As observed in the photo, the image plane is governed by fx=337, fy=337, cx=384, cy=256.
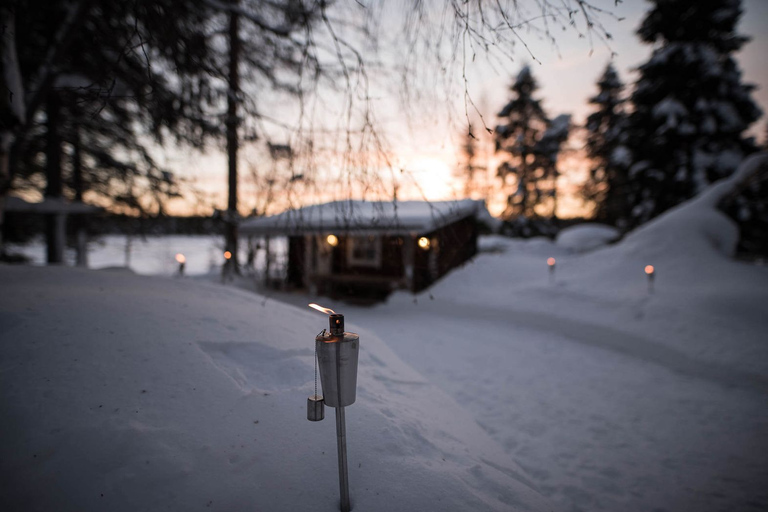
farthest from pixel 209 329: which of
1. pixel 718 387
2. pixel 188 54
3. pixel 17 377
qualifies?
pixel 718 387

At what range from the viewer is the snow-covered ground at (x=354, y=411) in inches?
72.8

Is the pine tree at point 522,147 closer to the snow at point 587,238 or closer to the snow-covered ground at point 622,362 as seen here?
the snow at point 587,238

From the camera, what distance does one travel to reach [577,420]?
466cm

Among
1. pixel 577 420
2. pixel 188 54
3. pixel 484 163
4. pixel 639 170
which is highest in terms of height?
pixel 484 163

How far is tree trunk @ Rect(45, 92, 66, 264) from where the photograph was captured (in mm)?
7664

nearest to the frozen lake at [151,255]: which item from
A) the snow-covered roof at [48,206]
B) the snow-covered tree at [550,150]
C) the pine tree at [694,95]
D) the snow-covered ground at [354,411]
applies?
the snow-covered roof at [48,206]

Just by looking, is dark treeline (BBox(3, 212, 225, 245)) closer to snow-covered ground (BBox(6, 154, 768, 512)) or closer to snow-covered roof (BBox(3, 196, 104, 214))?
snow-covered roof (BBox(3, 196, 104, 214))

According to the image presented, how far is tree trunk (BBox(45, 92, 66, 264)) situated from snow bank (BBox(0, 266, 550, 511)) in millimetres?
6331

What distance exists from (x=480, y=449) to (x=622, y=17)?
345 cm

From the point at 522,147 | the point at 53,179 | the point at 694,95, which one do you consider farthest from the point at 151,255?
the point at 694,95

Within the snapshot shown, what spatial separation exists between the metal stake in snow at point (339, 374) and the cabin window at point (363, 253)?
471 inches

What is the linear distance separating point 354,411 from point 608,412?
167 inches

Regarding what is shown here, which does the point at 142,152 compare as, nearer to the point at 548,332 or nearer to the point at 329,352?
the point at 329,352

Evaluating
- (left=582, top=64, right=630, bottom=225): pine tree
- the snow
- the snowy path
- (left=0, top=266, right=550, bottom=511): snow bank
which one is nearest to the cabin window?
the snowy path
